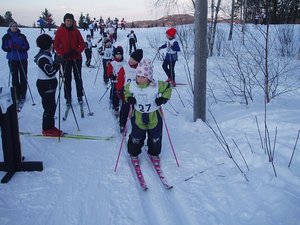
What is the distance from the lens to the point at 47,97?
567 cm

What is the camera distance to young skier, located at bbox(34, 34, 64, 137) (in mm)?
5402

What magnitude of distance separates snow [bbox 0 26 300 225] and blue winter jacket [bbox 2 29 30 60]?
2640 millimetres

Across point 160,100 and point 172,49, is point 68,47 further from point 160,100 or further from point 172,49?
point 172,49

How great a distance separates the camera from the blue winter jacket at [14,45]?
7.79m

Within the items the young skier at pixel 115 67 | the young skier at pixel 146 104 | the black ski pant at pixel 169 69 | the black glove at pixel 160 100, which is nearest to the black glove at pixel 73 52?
the young skier at pixel 115 67

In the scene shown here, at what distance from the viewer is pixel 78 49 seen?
6984mm

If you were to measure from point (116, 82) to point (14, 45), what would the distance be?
123 inches

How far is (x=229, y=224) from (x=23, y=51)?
678 centimetres

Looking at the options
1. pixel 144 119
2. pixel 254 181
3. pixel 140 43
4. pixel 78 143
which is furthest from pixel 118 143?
pixel 140 43

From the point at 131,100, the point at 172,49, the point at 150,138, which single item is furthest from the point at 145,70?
the point at 172,49

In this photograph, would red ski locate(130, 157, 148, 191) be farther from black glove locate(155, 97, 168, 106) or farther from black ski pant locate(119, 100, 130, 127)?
black ski pant locate(119, 100, 130, 127)

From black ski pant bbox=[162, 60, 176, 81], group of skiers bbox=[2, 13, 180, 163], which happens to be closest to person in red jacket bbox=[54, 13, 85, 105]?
group of skiers bbox=[2, 13, 180, 163]

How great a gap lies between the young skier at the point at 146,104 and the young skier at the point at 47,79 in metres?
1.68

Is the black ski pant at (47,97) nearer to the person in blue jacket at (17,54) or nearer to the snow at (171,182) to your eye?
the snow at (171,182)
